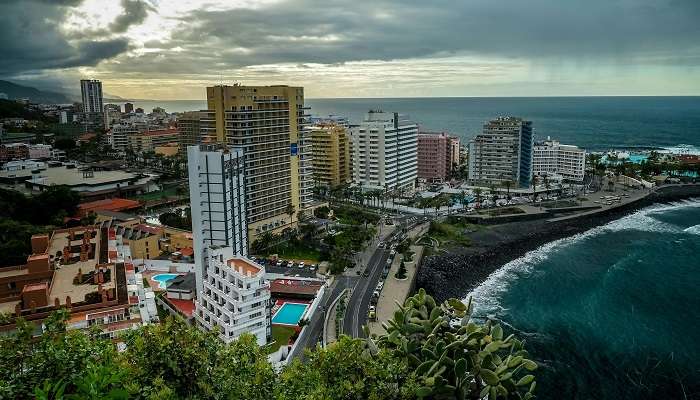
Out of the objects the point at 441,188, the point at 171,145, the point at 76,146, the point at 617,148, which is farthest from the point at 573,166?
the point at 76,146

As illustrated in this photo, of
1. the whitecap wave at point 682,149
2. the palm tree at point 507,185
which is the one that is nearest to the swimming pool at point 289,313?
the palm tree at point 507,185

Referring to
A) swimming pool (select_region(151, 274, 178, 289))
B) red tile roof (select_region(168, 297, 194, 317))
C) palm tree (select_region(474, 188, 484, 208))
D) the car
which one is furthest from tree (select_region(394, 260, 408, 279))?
palm tree (select_region(474, 188, 484, 208))

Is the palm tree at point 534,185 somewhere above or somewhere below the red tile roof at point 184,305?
above

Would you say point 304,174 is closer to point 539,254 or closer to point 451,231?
point 451,231

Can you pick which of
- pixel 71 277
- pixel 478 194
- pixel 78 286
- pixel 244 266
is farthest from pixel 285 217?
pixel 478 194

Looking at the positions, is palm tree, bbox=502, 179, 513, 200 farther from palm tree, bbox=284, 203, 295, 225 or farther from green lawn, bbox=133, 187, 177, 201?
green lawn, bbox=133, 187, 177, 201

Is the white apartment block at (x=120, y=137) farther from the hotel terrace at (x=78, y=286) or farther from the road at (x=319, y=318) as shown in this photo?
the road at (x=319, y=318)

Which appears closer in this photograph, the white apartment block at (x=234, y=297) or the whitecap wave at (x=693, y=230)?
the white apartment block at (x=234, y=297)
